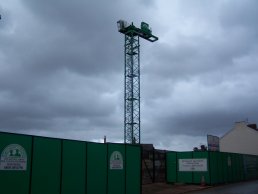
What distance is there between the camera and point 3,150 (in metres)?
16.9

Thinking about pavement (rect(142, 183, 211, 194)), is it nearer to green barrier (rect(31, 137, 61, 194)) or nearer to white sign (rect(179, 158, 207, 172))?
white sign (rect(179, 158, 207, 172))

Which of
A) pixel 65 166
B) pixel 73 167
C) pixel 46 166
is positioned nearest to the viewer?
pixel 46 166

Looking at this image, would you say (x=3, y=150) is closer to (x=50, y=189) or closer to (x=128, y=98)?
(x=50, y=189)

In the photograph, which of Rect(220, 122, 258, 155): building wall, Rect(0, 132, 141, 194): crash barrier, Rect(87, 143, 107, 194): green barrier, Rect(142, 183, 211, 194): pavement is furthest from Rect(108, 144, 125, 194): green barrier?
Rect(220, 122, 258, 155): building wall

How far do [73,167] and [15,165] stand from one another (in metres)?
3.70

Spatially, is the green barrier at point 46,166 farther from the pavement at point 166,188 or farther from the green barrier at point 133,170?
the pavement at point 166,188

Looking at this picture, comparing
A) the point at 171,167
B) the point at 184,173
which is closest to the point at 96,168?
the point at 184,173

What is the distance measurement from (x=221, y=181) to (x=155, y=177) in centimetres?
622

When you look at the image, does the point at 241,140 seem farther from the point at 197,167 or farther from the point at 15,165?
the point at 15,165

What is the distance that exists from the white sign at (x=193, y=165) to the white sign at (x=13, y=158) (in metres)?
19.9

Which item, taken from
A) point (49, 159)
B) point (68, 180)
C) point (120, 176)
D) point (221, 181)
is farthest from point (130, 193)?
point (221, 181)

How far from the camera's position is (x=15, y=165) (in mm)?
17219

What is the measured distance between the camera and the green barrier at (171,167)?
35.6 meters

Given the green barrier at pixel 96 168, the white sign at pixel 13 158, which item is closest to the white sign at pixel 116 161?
the green barrier at pixel 96 168
